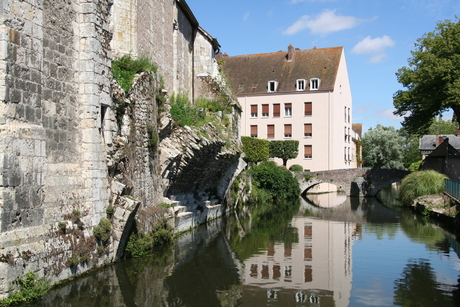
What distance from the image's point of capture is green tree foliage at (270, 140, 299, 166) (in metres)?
36.2

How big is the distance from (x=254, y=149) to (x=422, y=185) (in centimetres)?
1127

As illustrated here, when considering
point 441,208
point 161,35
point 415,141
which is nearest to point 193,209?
point 161,35

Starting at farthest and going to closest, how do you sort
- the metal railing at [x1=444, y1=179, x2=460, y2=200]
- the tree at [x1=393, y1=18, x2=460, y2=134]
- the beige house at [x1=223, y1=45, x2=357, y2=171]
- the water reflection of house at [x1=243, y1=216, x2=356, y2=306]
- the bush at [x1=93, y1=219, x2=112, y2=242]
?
the beige house at [x1=223, y1=45, x2=357, y2=171] < the tree at [x1=393, y1=18, x2=460, y2=134] < the metal railing at [x1=444, y1=179, x2=460, y2=200] < the bush at [x1=93, y1=219, x2=112, y2=242] < the water reflection of house at [x1=243, y1=216, x2=356, y2=306]

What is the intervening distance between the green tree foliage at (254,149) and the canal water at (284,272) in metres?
13.4

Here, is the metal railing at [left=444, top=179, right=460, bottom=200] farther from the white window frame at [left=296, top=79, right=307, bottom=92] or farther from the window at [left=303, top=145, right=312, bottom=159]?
the white window frame at [left=296, top=79, right=307, bottom=92]

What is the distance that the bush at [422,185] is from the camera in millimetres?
22144

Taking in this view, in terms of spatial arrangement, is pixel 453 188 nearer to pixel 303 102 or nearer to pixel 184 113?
pixel 184 113

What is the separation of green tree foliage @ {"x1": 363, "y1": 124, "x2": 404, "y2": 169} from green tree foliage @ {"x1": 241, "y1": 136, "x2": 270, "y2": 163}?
22.1 m

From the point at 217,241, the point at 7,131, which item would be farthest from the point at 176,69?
the point at 7,131

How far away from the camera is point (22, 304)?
651 centimetres

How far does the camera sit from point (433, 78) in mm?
22406

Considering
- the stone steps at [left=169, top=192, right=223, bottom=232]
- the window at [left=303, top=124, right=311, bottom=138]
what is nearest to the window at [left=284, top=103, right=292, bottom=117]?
the window at [left=303, top=124, right=311, bottom=138]

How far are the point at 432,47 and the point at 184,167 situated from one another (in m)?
16.5

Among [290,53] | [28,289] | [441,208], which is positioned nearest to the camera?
[28,289]
